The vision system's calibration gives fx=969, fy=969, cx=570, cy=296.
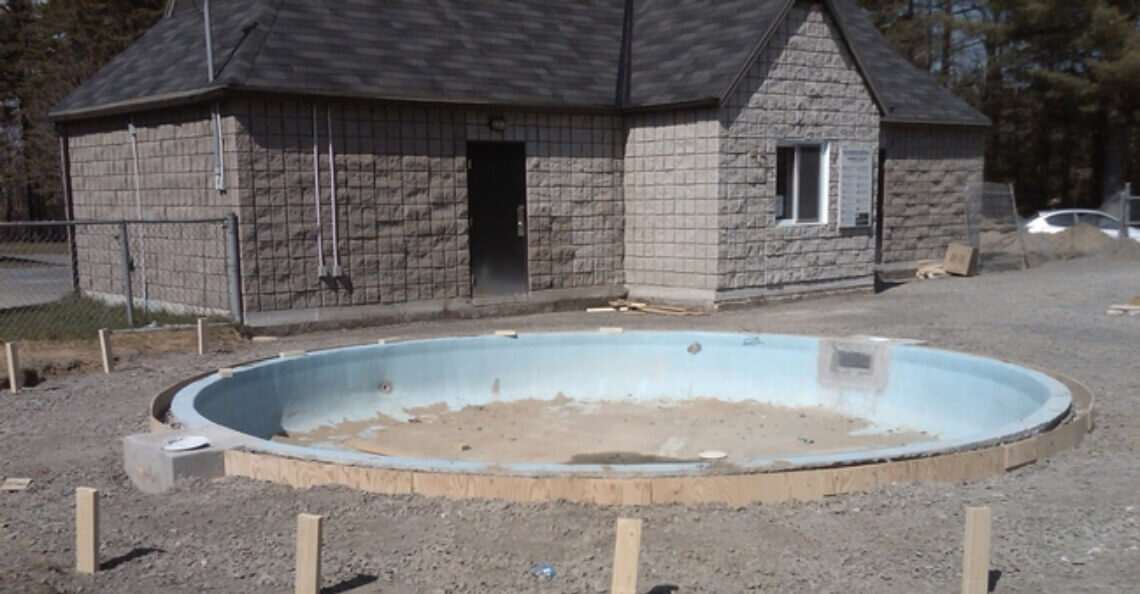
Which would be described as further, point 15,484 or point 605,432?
point 605,432

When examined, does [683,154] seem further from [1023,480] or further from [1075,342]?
[1023,480]

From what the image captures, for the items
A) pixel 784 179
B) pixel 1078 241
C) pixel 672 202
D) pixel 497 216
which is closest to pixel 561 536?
pixel 497 216

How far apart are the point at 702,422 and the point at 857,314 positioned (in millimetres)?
5767

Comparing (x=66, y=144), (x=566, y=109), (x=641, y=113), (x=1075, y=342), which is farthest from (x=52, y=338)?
(x=1075, y=342)

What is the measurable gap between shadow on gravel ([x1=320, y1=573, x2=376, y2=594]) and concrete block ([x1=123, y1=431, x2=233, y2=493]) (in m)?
2.09

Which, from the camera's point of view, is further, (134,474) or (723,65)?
(723,65)

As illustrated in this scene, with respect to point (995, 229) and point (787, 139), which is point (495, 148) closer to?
point (787, 139)

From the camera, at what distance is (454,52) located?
51.4 feet

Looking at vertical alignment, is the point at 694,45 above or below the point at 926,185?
above

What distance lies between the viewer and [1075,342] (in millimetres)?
12031

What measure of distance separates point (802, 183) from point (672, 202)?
2.41 meters

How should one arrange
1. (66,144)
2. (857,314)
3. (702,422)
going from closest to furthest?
(702,422) < (857,314) < (66,144)

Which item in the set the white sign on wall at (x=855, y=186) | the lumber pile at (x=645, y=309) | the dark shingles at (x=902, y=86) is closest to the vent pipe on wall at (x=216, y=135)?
the lumber pile at (x=645, y=309)

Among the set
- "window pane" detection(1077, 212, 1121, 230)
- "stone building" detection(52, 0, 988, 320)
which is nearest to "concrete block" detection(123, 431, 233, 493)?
"stone building" detection(52, 0, 988, 320)
